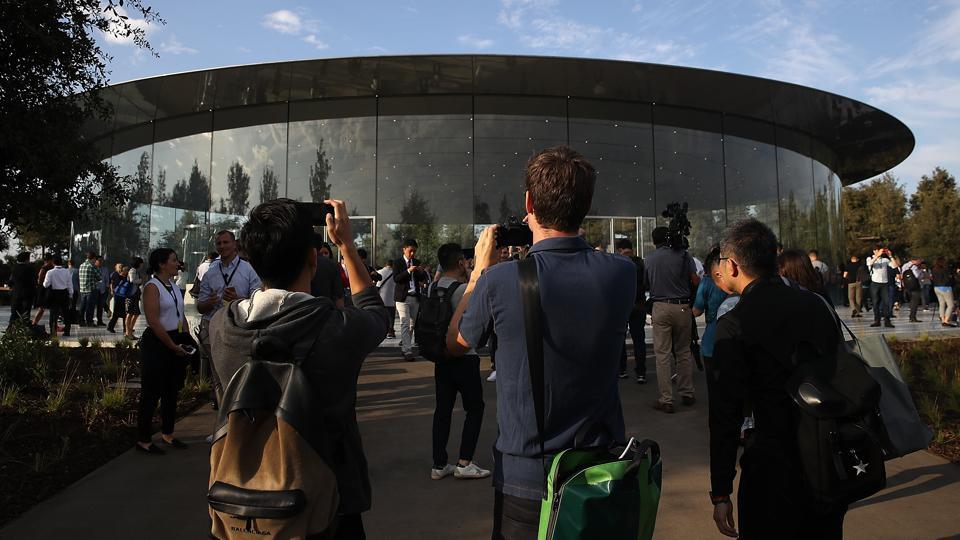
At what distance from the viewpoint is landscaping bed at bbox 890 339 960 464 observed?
568 centimetres

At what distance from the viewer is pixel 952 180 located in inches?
1996

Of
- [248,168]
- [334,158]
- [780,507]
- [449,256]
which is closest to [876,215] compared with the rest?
[334,158]

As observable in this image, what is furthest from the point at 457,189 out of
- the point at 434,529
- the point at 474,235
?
the point at 434,529

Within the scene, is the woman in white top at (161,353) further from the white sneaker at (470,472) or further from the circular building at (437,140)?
the circular building at (437,140)

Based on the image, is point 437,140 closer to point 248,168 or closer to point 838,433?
point 248,168

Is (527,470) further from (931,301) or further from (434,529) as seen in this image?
(931,301)

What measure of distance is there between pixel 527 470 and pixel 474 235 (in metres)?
17.5

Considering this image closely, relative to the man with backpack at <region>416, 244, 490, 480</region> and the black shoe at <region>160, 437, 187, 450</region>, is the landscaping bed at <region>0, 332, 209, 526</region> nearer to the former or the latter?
the black shoe at <region>160, 437, 187, 450</region>

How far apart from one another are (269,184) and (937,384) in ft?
59.9

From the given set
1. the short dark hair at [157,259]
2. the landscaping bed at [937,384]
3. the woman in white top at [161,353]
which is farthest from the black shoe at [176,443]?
the landscaping bed at [937,384]

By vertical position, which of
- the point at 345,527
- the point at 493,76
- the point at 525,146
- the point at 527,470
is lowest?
the point at 345,527

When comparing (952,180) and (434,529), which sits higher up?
(952,180)

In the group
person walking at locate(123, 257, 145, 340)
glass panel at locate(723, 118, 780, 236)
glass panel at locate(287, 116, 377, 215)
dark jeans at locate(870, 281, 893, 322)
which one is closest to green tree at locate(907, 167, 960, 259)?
glass panel at locate(723, 118, 780, 236)

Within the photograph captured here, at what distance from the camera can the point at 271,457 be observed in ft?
5.31
